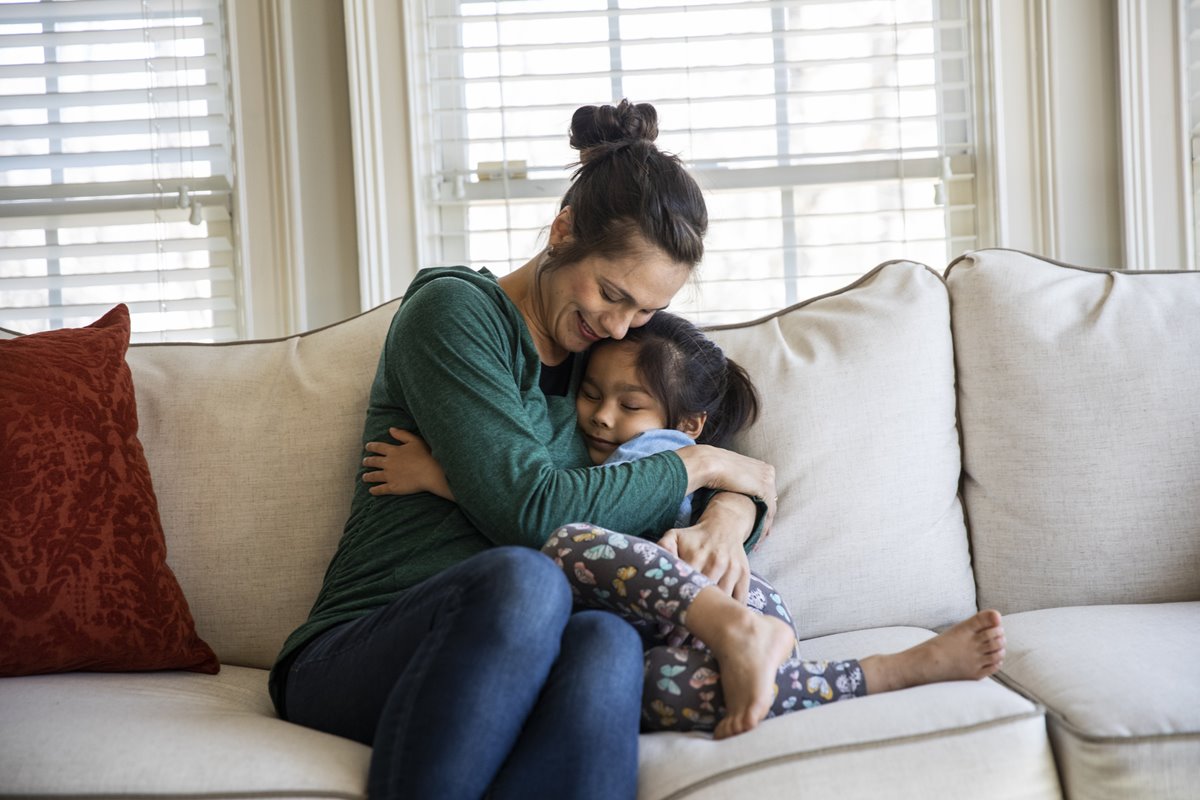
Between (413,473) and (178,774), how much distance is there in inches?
19.3

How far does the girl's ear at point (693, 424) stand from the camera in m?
1.75

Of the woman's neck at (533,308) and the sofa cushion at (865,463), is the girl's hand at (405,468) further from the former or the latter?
the sofa cushion at (865,463)

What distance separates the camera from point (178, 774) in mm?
1186

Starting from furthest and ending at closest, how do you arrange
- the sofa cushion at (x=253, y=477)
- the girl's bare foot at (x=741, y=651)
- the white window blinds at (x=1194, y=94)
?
1. the white window blinds at (x=1194, y=94)
2. the sofa cushion at (x=253, y=477)
3. the girl's bare foot at (x=741, y=651)

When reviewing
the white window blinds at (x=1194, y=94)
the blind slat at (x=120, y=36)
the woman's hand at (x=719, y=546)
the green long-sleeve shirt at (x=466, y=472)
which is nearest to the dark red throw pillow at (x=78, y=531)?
the green long-sleeve shirt at (x=466, y=472)

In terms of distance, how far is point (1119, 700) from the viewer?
127cm

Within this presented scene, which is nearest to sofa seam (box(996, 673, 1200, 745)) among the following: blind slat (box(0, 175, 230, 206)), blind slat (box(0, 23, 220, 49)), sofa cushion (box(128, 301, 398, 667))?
sofa cushion (box(128, 301, 398, 667))

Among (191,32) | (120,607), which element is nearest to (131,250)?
(191,32)

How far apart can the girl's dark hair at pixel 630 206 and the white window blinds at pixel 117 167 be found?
1.28 metres

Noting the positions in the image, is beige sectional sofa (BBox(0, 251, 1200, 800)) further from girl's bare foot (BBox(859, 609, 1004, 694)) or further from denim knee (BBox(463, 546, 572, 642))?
denim knee (BBox(463, 546, 572, 642))

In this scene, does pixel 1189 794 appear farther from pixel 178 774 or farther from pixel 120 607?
pixel 120 607

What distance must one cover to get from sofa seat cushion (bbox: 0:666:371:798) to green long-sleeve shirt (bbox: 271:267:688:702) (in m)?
0.18

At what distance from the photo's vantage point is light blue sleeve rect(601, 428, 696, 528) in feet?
5.40

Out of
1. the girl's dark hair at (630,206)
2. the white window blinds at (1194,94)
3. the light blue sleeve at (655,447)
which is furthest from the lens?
the white window blinds at (1194,94)
